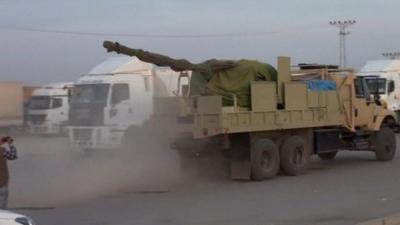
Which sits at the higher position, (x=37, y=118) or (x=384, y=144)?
(x=37, y=118)

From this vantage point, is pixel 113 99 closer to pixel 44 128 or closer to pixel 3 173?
pixel 3 173

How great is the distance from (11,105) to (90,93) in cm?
1491

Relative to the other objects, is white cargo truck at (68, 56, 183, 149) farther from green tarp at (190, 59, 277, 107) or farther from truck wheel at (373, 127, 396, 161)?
truck wheel at (373, 127, 396, 161)

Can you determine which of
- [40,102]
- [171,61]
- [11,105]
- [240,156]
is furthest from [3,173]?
[40,102]

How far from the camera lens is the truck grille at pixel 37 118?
41859mm

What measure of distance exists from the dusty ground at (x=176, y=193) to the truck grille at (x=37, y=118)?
1816 centimetres

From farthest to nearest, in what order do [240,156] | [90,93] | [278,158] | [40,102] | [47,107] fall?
[40,102]
[47,107]
[90,93]
[278,158]
[240,156]

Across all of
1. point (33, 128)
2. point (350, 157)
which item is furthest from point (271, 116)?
point (33, 128)

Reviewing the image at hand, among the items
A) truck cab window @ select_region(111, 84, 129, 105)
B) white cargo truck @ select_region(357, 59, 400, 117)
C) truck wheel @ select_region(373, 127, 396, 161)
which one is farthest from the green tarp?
white cargo truck @ select_region(357, 59, 400, 117)

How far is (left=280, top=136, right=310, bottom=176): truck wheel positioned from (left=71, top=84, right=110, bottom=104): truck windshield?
270 inches

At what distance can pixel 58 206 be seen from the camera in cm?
1558

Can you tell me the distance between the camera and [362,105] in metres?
23.2

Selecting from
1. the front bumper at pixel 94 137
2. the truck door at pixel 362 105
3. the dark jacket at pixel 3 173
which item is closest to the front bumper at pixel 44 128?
the front bumper at pixel 94 137

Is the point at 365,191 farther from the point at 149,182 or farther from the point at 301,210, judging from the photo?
the point at 149,182
